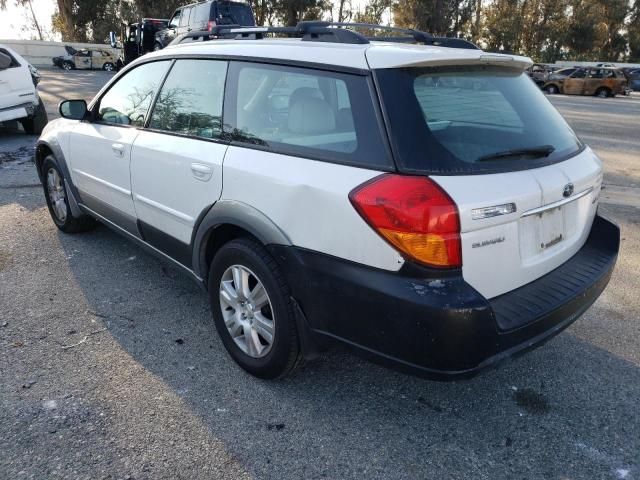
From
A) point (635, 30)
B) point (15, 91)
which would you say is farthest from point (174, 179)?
point (635, 30)

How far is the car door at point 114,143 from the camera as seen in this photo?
3570mm

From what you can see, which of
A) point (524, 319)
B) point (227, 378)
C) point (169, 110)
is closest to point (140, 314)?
point (227, 378)

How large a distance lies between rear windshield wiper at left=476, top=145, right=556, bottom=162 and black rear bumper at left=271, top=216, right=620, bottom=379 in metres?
0.57

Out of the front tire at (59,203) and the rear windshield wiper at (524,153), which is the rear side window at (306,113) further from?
the front tire at (59,203)

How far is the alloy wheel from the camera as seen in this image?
2643mm

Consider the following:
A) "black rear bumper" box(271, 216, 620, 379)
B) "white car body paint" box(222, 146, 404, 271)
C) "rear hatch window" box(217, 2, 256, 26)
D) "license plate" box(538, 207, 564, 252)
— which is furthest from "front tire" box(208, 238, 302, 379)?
"rear hatch window" box(217, 2, 256, 26)

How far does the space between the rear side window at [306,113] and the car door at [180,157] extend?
0.18 meters

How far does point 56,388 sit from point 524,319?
2.31 m

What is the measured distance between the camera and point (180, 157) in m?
3.01

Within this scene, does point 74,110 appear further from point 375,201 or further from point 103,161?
point 375,201

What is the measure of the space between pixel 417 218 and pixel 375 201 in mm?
180

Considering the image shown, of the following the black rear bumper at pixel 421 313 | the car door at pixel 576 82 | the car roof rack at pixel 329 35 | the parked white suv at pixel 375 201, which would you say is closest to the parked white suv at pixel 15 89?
the car roof rack at pixel 329 35

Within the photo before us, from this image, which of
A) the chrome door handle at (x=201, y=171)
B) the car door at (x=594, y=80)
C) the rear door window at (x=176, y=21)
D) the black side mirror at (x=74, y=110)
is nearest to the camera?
the chrome door handle at (x=201, y=171)

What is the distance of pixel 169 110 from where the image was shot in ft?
10.9
